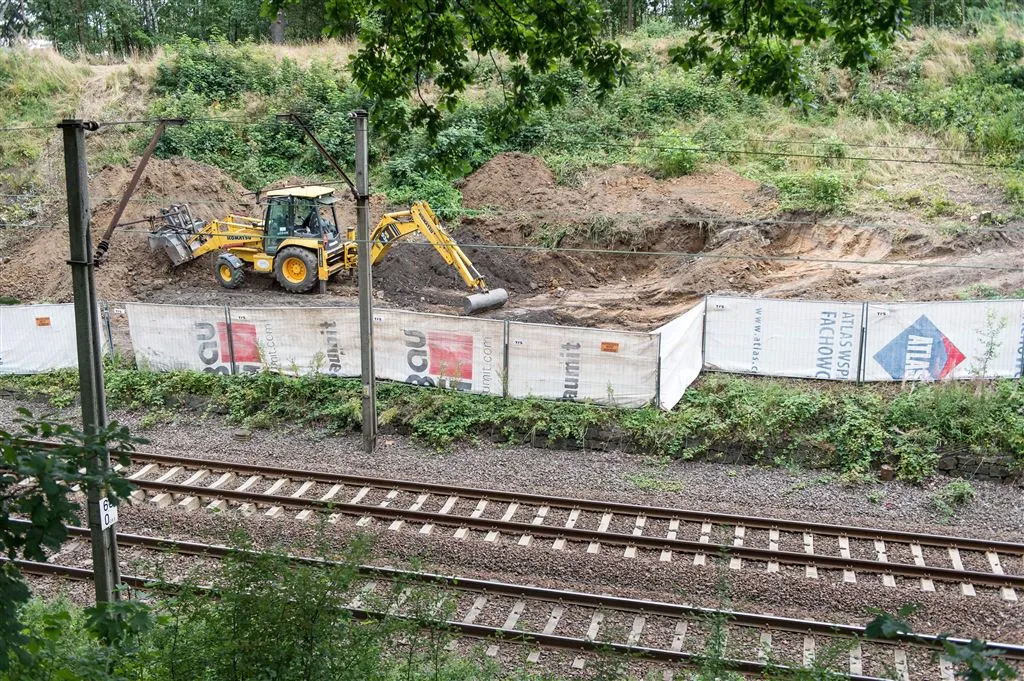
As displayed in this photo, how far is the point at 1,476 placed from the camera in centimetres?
647

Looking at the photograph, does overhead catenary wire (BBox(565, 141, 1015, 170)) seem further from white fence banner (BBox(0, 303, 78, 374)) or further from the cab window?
white fence banner (BBox(0, 303, 78, 374))

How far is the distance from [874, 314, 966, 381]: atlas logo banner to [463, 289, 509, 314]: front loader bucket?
877 cm

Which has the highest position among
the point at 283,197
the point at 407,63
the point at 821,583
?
the point at 407,63

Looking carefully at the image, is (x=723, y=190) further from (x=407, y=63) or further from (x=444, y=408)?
(x=407, y=63)

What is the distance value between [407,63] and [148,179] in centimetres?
1955

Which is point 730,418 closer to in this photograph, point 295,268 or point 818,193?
point 818,193

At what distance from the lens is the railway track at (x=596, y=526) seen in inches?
472

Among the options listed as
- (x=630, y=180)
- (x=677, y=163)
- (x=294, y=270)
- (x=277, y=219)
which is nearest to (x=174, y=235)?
(x=277, y=219)

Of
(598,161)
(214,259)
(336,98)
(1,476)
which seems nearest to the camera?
(1,476)

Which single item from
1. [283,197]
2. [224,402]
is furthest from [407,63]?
[283,197]

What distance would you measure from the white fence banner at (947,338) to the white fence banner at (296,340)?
9.68 metres

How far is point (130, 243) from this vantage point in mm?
26250

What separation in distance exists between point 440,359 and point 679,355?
4429 mm

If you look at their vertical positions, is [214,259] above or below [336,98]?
below
